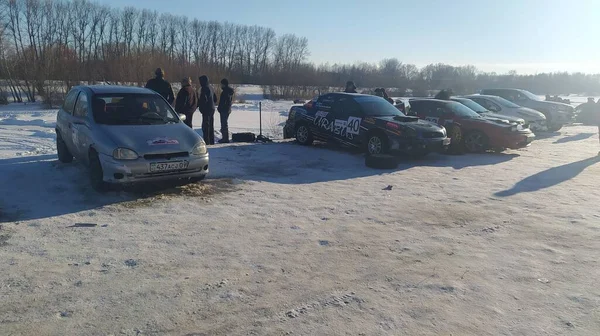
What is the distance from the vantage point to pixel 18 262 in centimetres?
443

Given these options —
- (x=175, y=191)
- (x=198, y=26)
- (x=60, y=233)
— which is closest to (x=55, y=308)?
(x=60, y=233)

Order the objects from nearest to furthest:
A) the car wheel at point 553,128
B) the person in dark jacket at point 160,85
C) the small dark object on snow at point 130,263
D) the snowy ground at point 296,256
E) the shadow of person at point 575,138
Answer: the snowy ground at point 296,256 → the small dark object on snow at point 130,263 → the person in dark jacket at point 160,85 → the shadow of person at point 575,138 → the car wheel at point 553,128

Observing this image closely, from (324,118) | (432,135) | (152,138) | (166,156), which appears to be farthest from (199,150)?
(432,135)

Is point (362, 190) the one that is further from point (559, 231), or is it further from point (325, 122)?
point (325, 122)

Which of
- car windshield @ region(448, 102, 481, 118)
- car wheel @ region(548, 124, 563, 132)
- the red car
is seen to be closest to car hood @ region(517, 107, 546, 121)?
car wheel @ region(548, 124, 563, 132)

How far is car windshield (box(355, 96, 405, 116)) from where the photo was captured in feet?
37.5

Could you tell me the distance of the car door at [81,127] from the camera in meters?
7.26

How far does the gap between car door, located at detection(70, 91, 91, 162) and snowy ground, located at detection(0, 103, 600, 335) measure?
515 mm

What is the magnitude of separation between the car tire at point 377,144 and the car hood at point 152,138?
16.2 feet

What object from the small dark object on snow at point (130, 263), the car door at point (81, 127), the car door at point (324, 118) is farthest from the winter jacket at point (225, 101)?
the small dark object on snow at point (130, 263)

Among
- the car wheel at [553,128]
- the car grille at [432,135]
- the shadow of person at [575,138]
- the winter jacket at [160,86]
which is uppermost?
the winter jacket at [160,86]

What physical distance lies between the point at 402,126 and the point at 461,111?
3.59 metres

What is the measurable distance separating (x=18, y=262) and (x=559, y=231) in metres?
6.41

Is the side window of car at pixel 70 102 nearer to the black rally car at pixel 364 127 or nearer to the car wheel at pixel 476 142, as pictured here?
the black rally car at pixel 364 127
